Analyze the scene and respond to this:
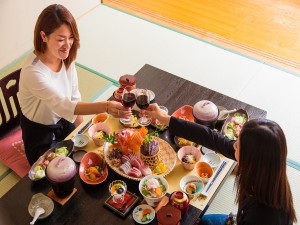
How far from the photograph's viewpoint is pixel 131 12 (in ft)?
17.5

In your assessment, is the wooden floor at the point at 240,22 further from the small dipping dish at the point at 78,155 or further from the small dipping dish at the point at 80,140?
the small dipping dish at the point at 78,155

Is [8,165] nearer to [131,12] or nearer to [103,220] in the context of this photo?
[103,220]

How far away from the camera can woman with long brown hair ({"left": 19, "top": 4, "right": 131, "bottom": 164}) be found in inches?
99.7

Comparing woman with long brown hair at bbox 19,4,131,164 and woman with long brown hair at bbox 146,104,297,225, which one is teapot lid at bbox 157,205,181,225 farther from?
woman with long brown hair at bbox 19,4,131,164

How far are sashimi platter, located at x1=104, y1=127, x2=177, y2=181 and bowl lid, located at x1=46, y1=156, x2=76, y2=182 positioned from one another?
306mm

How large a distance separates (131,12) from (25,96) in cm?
292

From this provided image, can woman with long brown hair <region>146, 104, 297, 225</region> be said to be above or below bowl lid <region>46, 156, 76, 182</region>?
above

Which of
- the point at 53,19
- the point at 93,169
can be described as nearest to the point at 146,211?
Answer: the point at 93,169

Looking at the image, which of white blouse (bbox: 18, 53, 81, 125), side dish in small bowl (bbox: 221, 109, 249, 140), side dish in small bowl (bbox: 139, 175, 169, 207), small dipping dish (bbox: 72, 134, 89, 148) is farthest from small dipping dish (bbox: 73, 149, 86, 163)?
side dish in small bowl (bbox: 221, 109, 249, 140)

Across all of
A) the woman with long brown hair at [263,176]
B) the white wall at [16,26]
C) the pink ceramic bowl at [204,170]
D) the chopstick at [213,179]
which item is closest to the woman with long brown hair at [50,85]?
the pink ceramic bowl at [204,170]

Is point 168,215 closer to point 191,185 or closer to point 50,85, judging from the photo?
point 191,185

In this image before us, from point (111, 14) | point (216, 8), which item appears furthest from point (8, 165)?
point (216, 8)

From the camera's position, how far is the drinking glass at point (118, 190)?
7.36 ft

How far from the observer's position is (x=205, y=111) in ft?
8.58
